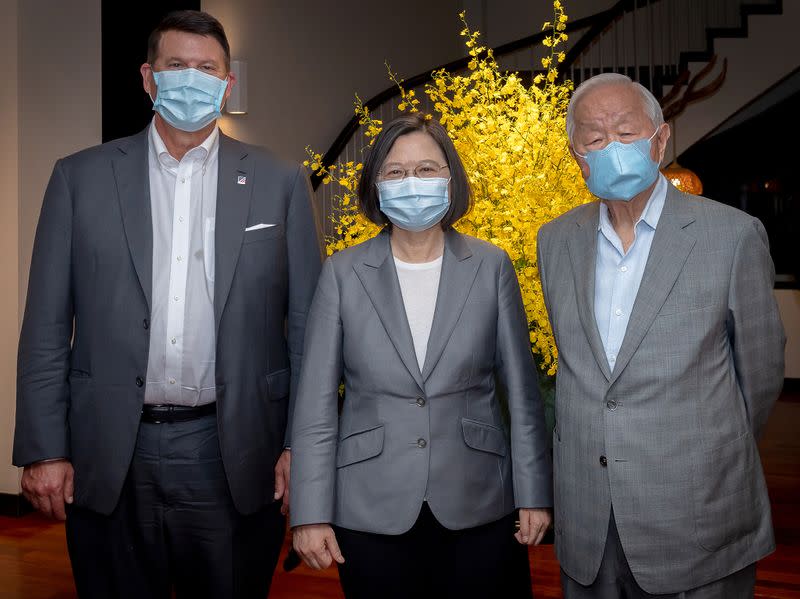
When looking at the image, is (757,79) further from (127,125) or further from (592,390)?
(592,390)

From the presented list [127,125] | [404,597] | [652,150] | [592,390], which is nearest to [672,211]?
[652,150]

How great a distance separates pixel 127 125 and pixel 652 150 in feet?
11.0

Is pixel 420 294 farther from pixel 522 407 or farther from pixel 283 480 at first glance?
pixel 283 480

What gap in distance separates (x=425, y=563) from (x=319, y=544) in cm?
23

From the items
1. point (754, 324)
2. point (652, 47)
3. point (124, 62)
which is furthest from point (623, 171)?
point (652, 47)

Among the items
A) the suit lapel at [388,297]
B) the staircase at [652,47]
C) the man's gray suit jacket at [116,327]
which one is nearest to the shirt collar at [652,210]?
the suit lapel at [388,297]

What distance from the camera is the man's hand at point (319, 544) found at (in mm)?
1796

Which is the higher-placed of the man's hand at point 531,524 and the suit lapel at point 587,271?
the suit lapel at point 587,271

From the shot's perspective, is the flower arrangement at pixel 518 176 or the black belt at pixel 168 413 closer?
the black belt at pixel 168 413

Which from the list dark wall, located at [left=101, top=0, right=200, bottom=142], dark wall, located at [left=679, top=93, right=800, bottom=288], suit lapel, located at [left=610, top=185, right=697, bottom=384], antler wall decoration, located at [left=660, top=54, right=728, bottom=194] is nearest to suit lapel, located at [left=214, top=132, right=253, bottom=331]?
suit lapel, located at [left=610, top=185, right=697, bottom=384]

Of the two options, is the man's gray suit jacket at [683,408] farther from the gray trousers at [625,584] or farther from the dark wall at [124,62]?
the dark wall at [124,62]

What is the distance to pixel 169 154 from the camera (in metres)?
2.07

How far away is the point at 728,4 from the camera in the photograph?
800 centimetres

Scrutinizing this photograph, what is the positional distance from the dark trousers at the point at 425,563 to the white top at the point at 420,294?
0.35 metres
